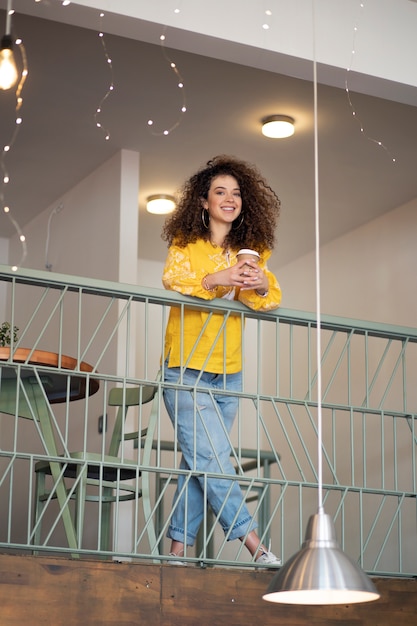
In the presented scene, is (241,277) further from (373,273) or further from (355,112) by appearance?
(373,273)

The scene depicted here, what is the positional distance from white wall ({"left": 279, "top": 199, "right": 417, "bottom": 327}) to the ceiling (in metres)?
0.11

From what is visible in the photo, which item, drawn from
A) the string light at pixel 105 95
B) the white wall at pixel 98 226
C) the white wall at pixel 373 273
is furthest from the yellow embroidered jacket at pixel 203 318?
the white wall at pixel 373 273

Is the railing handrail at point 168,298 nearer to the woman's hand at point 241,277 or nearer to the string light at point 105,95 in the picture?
the woman's hand at point 241,277

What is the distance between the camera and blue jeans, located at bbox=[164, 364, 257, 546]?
3.29 metres

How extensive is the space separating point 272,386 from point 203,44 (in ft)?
12.3

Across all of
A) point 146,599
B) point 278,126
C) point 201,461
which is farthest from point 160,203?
point 146,599

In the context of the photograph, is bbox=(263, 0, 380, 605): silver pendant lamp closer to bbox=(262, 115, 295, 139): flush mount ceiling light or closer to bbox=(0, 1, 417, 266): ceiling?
bbox=(0, 1, 417, 266): ceiling

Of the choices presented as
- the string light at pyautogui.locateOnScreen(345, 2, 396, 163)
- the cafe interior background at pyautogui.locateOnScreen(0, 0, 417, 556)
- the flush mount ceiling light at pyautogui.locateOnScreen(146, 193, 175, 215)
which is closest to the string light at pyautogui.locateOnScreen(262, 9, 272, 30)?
the cafe interior background at pyautogui.locateOnScreen(0, 0, 417, 556)

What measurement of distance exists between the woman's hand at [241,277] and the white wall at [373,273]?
8.36ft

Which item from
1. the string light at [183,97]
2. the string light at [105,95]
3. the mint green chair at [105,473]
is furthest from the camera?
the string light at [183,97]

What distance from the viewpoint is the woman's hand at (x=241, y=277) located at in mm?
3262

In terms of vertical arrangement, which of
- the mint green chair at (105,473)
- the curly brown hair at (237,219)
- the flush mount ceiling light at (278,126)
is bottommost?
the mint green chair at (105,473)

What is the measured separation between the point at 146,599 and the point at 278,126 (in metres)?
2.72

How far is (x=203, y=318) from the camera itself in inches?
137
